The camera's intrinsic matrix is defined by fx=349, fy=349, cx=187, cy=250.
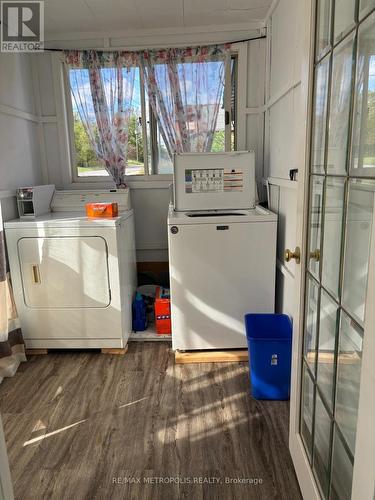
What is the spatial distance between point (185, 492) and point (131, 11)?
297 cm

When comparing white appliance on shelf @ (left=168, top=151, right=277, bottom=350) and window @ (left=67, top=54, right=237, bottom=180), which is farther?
window @ (left=67, top=54, right=237, bottom=180)

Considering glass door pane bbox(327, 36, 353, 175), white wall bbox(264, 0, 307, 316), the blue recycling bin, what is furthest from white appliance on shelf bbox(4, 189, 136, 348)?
glass door pane bbox(327, 36, 353, 175)

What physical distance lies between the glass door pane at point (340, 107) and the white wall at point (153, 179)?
6.44 ft

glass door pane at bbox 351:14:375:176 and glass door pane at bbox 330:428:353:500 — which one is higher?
glass door pane at bbox 351:14:375:176

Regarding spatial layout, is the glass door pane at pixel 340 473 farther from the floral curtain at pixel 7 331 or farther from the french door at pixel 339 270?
the floral curtain at pixel 7 331

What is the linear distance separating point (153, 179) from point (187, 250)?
117 centimetres

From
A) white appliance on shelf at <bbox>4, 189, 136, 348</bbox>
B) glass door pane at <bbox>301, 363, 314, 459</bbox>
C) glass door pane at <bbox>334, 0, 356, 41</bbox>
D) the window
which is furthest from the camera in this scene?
the window

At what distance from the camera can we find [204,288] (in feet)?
7.54

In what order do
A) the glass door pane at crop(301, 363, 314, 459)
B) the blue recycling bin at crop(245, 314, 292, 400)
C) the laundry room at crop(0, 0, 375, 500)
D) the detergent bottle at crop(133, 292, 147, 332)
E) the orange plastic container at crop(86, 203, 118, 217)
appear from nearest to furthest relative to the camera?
the laundry room at crop(0, 0, 375, 500) < the glass door pane at crop(301, 363, 314, 459) < the blue recycling bin at crop(245, 314, 292, 400) < the orange plastic container at crop(86, 203, 118, 217) < the detergent bottle at crop(133, 292, 147, 332)

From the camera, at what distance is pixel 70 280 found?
94.1 inches

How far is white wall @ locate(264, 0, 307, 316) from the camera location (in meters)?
1.98

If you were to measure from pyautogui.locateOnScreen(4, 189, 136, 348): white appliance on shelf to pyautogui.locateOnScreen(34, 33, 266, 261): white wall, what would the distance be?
0.73m

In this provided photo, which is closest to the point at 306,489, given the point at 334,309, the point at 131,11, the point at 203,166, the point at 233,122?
the point at 334,309

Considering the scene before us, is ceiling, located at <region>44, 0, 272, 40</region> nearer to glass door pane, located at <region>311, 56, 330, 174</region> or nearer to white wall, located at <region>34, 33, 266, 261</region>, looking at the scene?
white wall, located at <region>34, 33, 266, 261</region>
